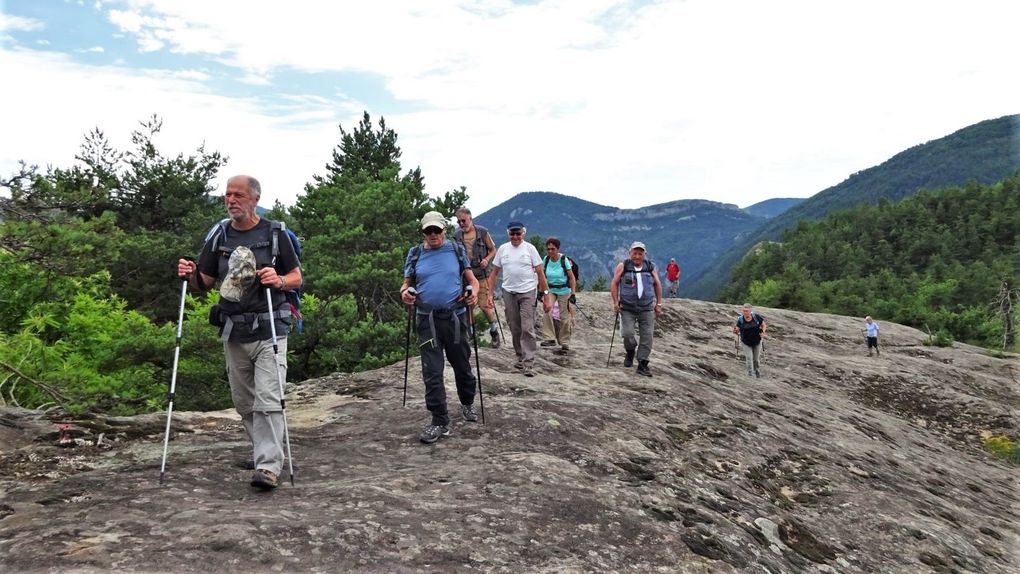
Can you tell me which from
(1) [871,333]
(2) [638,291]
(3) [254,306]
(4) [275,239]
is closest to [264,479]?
(3) [254,306]

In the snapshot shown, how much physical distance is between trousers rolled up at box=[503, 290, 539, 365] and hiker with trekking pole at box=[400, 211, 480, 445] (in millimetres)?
3051

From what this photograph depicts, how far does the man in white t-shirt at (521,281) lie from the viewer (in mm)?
9211

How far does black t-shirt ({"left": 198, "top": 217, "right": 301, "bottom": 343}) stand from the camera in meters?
4.54

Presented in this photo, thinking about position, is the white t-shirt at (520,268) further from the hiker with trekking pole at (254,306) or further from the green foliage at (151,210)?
the green foliage at (151,210)

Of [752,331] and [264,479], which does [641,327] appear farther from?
[264,479]

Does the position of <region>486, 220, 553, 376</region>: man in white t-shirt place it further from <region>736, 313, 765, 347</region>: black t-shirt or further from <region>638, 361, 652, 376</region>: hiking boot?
<region>736, 313, 765, 347</region>: black t-shirt

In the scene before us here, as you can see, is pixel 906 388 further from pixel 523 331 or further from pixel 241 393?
pixel 241 393

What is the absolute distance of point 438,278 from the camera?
6.09 meters

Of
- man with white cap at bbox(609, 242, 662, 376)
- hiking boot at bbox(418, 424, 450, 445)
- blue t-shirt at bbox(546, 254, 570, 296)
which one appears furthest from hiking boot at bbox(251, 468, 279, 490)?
blue t-shirt at bbox(546, 254, 570, 296)

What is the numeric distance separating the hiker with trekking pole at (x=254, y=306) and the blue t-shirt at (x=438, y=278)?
1.55 metres

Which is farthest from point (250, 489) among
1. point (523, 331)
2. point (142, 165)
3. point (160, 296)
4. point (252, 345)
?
point (142, 165)

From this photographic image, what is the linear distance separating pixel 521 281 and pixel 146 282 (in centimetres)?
2600

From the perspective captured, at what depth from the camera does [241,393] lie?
4652mm

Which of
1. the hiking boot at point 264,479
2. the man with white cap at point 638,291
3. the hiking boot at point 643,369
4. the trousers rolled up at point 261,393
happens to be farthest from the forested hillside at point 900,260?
the hiking boot at point 264,479
